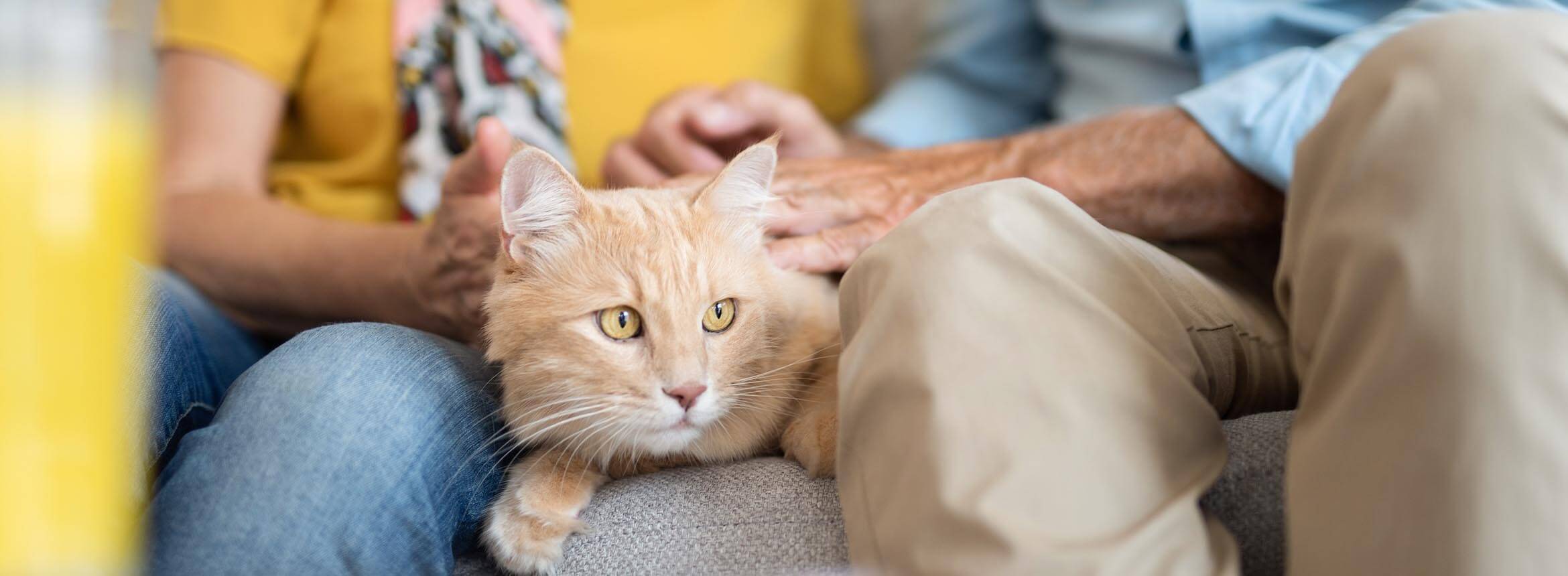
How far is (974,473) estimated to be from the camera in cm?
68

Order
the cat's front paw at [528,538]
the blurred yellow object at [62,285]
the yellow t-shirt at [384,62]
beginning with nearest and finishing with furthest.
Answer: the blurred yellow object at [62,285] < the cat's front paw at [528,538] < the yellow t-shirt at [384,62]

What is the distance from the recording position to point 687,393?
100cm

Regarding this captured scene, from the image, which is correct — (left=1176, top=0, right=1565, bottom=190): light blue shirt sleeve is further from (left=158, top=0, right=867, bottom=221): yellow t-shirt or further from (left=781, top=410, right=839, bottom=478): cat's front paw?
(left=158, top=0, right=867, bottom=221): yellow t-shirt

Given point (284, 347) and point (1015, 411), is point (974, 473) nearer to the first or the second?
point (1015, 411)

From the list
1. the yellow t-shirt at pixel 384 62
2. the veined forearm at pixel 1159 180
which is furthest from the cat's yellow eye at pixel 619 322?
the yellow t-shirt at pixel 384 62

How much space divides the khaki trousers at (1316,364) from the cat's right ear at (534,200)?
1.26ft

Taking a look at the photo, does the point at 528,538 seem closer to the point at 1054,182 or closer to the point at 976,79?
the point at 1054,182

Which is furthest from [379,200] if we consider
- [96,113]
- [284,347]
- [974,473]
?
[974,473]

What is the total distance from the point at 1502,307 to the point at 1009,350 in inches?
12.0

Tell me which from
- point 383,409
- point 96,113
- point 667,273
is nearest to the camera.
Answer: point 96,113

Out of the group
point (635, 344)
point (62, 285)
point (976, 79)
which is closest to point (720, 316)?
point (635, 344)

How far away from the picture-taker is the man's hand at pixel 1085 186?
4.00 feet

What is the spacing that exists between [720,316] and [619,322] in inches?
4.4

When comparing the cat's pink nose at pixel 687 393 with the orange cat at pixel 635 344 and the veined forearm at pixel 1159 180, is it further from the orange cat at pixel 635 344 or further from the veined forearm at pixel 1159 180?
the veined forearm at pixel 1159 180
